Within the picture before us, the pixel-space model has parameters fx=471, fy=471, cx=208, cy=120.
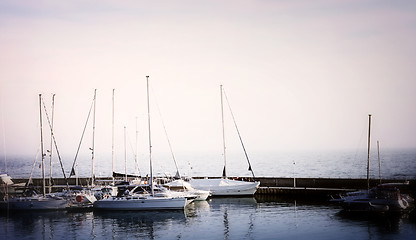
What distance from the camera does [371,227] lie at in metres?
37.9

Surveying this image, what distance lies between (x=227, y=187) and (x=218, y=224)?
15.5 meters

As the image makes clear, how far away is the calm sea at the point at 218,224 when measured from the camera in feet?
120

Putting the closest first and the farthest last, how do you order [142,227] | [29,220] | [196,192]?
[142,227] < [29,220] < [196,192]

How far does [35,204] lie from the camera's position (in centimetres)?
4853

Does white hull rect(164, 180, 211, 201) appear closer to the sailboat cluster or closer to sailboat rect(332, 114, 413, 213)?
Answer: the sailboat cluster

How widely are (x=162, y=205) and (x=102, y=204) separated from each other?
628cm

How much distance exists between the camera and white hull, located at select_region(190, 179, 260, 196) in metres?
Result: 55.9

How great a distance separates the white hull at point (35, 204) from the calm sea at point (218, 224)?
92cm

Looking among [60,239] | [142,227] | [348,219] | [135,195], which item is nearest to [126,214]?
[135,195]

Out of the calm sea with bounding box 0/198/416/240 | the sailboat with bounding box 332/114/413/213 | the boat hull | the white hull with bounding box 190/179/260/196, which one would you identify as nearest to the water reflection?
the calm sea with bounding box 0/198/416/240

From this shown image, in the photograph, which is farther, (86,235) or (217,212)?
(217,212)

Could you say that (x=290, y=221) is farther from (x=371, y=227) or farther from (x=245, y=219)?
(x=371, y=227)

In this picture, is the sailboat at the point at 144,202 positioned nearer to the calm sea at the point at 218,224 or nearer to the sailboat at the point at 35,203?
the calm sea at the point at 218,224

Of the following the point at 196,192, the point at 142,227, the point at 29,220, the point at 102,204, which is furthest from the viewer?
the point at 196,192
